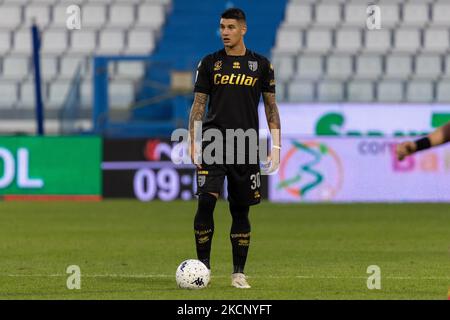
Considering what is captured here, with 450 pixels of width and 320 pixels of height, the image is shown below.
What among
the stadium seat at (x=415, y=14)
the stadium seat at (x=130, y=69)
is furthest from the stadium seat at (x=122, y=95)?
the stadium seat at (x=415, y=14)

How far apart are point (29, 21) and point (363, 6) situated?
893 cm

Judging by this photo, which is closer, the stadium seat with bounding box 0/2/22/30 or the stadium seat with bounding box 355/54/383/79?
the stadium seat with bounding box 355/54/383/79

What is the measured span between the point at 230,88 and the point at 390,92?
19.8 m

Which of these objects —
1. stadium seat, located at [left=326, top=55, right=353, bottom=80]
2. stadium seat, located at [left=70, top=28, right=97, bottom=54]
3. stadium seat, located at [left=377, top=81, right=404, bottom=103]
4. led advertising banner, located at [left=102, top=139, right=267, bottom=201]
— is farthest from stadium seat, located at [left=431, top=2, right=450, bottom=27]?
led advertising banner, located at [left=102, top=139, right=267, bottom=201]

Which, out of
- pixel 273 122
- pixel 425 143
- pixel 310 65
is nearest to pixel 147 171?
pixel 310 65

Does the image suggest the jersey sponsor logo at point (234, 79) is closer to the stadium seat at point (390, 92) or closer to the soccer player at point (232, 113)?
the soccer player at point (232, 113)

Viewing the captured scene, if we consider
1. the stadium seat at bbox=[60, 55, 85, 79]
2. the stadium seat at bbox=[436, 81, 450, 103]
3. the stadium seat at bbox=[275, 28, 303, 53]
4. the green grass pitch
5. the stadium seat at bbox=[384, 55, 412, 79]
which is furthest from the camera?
the stadium seat at bbox=[275, 28, 303, 53]

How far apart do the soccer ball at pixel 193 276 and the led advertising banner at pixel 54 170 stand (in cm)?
1538

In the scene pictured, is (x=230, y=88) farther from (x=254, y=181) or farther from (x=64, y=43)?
(x=64, y=43)

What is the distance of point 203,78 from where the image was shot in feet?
33.7

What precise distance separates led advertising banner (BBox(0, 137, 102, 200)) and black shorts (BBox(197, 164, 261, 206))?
15.1m

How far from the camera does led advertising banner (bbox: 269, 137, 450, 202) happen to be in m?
24.7

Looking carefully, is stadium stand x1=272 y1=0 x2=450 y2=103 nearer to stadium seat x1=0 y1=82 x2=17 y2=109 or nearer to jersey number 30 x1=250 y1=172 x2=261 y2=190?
stadium seat x1=0 y1=82 x2=17 y2=109
